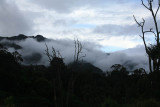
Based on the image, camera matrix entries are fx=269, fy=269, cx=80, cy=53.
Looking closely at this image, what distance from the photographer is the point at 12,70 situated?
1421 inches

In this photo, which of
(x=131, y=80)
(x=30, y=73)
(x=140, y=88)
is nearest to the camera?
(x=140, y=88)

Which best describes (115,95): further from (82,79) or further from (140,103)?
(140,103)

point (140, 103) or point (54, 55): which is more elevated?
point (54, 55)

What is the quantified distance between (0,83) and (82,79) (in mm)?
23948

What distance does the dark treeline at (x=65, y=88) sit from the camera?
41.0 ft

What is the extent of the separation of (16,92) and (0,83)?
8.34 feet

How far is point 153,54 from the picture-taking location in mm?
22453

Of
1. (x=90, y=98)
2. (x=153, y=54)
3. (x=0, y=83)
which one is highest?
(x=153, y=54)

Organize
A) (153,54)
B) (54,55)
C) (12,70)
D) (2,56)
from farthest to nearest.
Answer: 1. (2,56)
2. (12,70)
3. (153,54)
4. (54,55)

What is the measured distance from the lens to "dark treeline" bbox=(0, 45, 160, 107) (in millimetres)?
12484

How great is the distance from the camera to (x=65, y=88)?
40.2 meters

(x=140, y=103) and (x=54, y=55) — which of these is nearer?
(x=54, y=55)

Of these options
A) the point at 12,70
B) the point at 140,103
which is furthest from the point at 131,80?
the point at 140,103

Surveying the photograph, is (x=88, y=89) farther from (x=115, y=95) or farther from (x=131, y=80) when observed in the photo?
(x=131, y=80)
